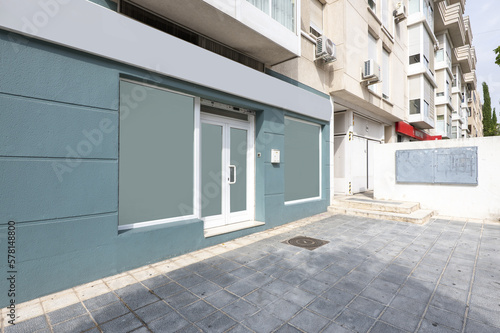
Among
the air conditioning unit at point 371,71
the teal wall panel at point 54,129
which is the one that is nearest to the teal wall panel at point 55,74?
the teal wall panel at point 54,129

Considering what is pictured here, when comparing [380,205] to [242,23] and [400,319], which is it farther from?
[242,23]

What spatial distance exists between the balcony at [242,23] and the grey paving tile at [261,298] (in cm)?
463

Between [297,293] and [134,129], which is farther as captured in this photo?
[134,129]

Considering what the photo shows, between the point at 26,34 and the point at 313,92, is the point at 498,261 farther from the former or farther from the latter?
the point at 26,34

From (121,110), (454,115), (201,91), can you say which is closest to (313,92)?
(201,91)

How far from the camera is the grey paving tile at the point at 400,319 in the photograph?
2.39m

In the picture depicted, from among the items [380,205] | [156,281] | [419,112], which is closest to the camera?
[156,281]

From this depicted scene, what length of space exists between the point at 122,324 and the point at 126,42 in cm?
369

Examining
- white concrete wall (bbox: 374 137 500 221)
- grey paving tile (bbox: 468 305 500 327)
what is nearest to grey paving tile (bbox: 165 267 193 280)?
grey paving tile (bbox: 468 305 500 327)

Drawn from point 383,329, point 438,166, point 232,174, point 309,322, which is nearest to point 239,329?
point 309,322

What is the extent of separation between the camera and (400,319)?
250 cm

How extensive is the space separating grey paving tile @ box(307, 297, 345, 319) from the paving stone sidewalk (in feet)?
0.04

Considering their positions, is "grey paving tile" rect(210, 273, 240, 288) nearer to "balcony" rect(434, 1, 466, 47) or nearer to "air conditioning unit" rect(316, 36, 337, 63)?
"air conditioning unit" rect(316, 36, 337, 63)

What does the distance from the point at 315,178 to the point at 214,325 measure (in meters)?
6.29
